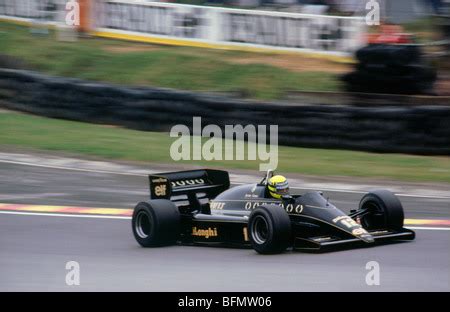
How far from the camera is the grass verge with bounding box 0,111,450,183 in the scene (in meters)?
13.7

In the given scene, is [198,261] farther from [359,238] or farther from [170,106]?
[170,106]

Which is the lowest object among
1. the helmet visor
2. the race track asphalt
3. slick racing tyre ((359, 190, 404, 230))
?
the race track asphalt

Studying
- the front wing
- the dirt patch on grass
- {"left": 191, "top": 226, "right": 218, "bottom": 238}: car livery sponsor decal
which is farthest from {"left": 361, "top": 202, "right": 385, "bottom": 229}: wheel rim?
the dirt patch on grass

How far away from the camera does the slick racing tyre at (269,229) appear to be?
28.0 feet

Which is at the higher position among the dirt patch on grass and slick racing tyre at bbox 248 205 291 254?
the dirt patch on grass

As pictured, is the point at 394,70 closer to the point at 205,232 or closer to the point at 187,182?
the point at 187,182

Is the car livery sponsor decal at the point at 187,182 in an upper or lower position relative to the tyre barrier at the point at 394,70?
lower

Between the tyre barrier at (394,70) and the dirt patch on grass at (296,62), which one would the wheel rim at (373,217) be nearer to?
the tyre barrier at (394,70)

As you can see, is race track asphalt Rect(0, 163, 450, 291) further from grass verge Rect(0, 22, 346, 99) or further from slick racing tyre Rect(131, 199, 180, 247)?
grass verge Rect(0, 22, 346, 99)

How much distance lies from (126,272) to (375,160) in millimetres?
6732

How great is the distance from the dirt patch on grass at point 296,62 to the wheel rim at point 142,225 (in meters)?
9.37

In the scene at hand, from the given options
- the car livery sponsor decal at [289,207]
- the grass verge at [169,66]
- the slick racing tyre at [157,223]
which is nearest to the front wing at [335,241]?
the car livery sponsor decal at [289,207]

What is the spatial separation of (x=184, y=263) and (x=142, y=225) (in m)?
1.24

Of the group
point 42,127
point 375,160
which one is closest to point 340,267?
point 375,160
